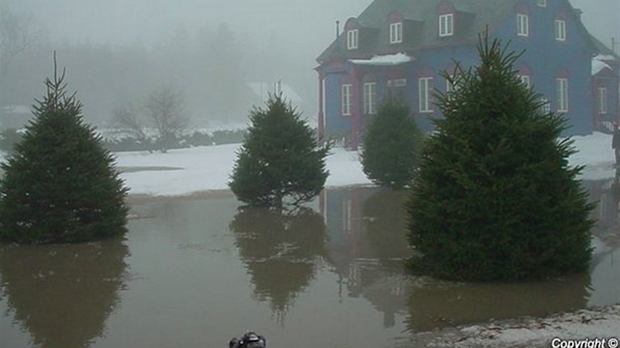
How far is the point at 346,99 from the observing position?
34.8 meters

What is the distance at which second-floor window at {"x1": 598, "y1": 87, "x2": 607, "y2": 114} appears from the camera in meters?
36.3

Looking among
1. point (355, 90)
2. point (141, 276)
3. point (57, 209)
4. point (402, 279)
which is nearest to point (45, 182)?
point (57, 209)

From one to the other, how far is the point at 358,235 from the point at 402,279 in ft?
11.6

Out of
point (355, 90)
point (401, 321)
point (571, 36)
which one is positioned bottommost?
point (401, 321)

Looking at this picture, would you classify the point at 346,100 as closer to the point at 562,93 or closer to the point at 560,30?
the point at 562,93

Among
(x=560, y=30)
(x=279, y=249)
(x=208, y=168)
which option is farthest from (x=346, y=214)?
(x=560, y=30)

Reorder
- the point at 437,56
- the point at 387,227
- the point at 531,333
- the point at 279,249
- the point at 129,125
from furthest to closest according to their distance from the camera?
the point at 129,125
the point at 437,56
the point at 387,227
the point at 279,249
the point at 531,333

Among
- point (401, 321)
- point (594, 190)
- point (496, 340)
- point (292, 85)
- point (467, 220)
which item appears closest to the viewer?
point (496, 340)

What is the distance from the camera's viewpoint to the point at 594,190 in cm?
1795

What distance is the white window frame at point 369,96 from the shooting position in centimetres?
3361

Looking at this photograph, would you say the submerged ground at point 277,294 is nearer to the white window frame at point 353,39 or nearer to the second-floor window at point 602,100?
the white window frame at point 353,39

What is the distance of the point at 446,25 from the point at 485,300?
2688 centimetres

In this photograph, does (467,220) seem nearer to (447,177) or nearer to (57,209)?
(447,177)

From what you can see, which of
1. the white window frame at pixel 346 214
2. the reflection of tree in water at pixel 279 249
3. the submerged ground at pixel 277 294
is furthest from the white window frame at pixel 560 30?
the reflection of tree in water at pixel 279 249
